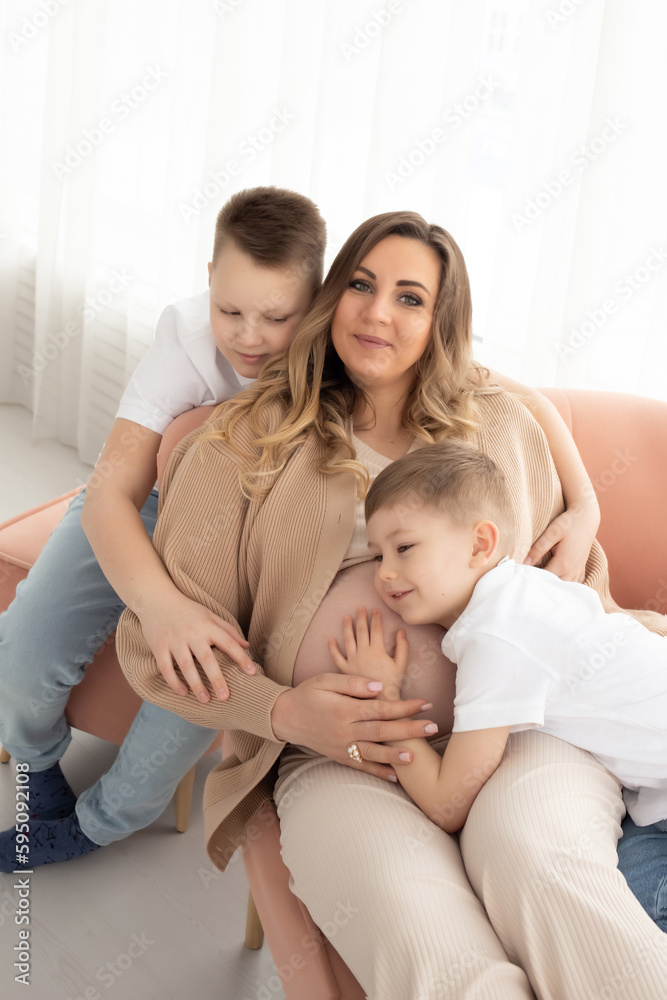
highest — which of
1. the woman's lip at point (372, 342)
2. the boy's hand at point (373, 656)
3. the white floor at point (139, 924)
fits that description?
the woman's lip at point (372, 342)

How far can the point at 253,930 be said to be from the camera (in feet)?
6.02

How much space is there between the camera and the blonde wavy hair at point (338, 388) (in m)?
1.58

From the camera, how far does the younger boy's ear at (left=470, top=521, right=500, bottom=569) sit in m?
1.41

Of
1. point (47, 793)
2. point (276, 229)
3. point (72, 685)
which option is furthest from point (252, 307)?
point (47, 793)

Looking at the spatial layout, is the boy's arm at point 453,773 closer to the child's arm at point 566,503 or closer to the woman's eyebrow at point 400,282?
the child's arm at point 566,503

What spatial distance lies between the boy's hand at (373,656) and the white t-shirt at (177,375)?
605mm

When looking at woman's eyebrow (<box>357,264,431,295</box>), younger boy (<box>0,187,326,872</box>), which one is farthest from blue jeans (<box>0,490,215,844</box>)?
woman's eyebrow (<box>357,264,431,295</box>)

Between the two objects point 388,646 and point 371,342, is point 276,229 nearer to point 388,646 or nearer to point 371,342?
point 371,342

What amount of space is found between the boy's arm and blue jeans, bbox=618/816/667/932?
23 cm

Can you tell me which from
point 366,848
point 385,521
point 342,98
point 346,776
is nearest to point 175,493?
point 385,521

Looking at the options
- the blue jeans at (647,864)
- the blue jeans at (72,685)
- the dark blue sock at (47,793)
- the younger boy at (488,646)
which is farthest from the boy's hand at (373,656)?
the dark blue sock at (47,793)

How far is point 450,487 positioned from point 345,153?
5.51ft

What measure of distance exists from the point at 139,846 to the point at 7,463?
2.20m

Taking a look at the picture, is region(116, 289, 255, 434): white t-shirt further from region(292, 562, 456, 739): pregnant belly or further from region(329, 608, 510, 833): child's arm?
region(329, 608, 510, 833): child's arm
